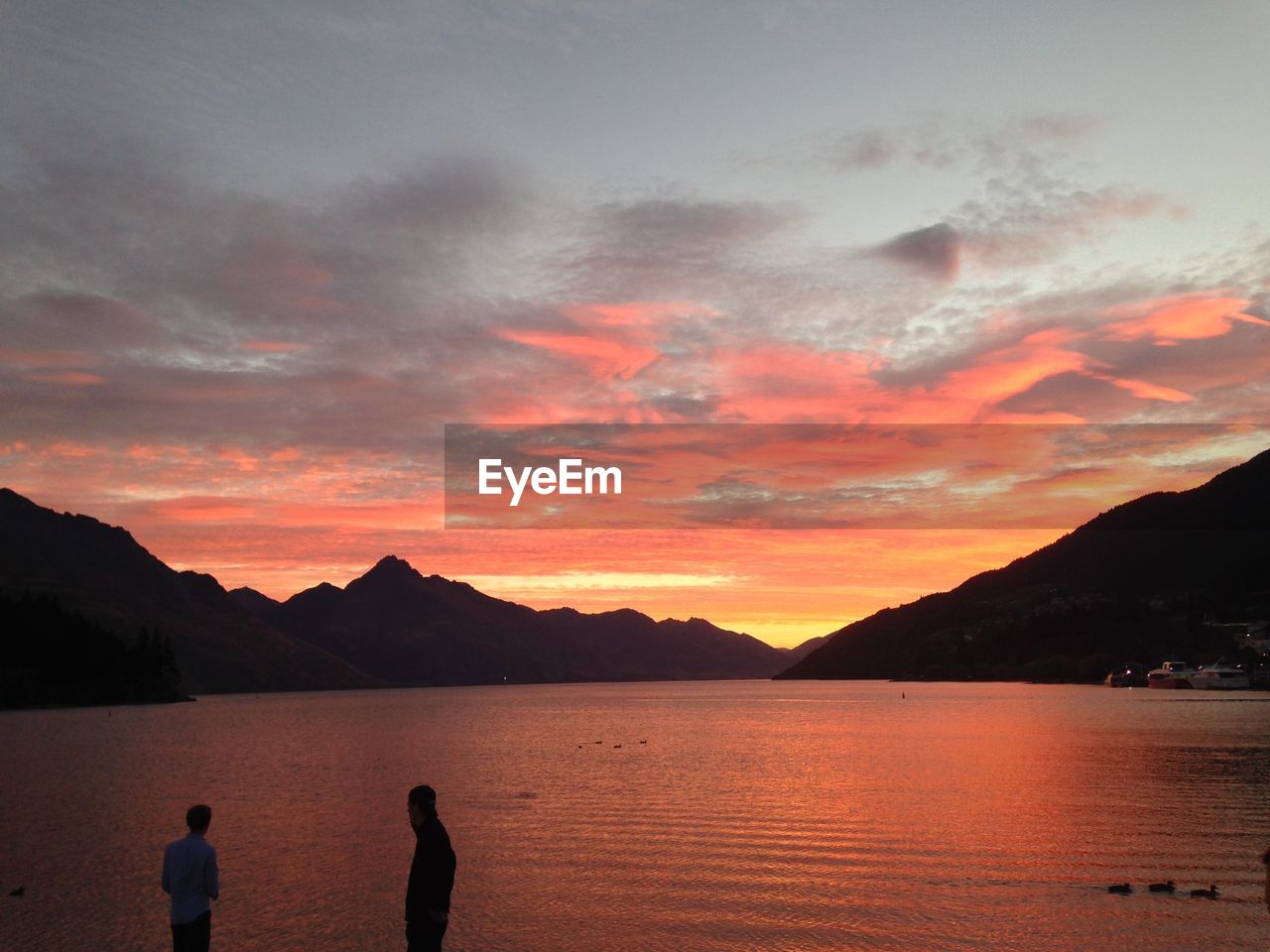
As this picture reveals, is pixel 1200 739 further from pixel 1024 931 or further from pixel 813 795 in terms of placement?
pixel 1024 931

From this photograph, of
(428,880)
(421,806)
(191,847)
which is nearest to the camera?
(428,880)

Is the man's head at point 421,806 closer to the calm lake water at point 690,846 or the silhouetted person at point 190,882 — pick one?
the silhouetted person at point 190,882

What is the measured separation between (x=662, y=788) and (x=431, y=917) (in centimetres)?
4785

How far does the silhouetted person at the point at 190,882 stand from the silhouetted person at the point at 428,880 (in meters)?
3.73

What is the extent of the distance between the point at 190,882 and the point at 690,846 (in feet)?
86.0

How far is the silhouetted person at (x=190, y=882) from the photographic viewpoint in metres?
17.2

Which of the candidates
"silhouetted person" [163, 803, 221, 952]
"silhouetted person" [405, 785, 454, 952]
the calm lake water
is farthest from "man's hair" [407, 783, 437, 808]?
the calm lake water

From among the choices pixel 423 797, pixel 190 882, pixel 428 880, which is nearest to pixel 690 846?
pixel 190 882

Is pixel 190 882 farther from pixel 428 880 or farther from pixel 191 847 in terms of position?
pixel 428 880

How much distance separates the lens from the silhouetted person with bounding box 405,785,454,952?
1588 centimetres

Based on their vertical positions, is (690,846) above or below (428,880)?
below

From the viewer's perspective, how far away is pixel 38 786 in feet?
231

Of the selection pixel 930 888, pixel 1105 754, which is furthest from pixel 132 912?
pixel 1105 754

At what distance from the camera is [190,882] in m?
17.2
